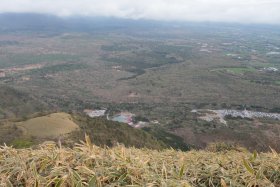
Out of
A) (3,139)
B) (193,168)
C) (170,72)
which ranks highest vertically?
(193,168)

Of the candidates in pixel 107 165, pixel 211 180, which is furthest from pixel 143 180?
pixel 211 180

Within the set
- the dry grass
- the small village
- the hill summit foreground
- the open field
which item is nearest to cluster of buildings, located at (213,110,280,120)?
the open field

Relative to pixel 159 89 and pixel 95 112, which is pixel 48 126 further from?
pixel 159 89

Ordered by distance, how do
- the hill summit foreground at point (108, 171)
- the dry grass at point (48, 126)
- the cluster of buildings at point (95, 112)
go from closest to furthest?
the hill summit foreground at point (108, 171) < the dry grass at point (48, 126) < the cluster of buildings at point (95, 112)

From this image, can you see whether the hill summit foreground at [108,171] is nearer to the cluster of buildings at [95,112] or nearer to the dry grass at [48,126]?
the dry grass at [48,126]

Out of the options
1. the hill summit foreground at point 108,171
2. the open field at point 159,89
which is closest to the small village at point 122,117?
the open field at point 159,89

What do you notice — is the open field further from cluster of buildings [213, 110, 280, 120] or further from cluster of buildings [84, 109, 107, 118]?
cluster of buildings [213, 110, 280, 120]

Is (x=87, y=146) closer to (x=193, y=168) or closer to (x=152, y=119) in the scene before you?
(x=193, y=168)
